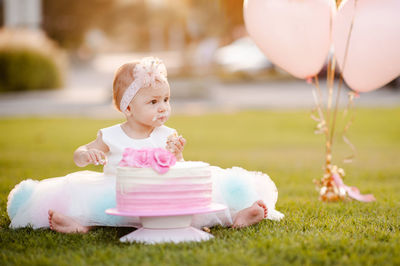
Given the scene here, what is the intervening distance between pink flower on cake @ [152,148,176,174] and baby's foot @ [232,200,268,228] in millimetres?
645

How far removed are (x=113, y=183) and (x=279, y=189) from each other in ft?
6.20

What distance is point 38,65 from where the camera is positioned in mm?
16000

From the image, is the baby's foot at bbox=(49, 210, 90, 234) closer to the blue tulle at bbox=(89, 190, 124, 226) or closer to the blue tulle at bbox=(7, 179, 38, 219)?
the blue tulle at bbox=(89, 190, 124, 226)

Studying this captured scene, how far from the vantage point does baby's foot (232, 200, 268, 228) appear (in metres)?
3.09

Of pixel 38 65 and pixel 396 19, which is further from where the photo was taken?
pixel 38 65

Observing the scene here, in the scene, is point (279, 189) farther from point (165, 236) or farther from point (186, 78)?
point (186, 78)

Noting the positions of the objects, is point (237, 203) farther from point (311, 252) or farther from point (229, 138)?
point (229, 138)

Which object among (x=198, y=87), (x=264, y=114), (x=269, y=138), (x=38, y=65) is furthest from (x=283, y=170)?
(x=38, y=65)

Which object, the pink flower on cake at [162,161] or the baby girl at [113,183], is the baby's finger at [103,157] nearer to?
the baby girl at [113,183]

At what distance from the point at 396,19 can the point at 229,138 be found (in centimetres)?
503

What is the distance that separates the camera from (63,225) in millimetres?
2977

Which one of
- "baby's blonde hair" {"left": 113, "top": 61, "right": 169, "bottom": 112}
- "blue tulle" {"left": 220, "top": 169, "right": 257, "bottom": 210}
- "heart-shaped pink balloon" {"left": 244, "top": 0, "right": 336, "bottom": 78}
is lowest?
"blue tulle" {"left": 220, "top": 169, "right": 257, "bottom": 210}

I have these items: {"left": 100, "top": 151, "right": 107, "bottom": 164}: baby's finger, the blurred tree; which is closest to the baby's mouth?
{"left": 100, "top": 151, "right": 107, "bottom": 164}: baby's finger

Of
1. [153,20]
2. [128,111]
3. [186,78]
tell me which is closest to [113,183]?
[128,111]
